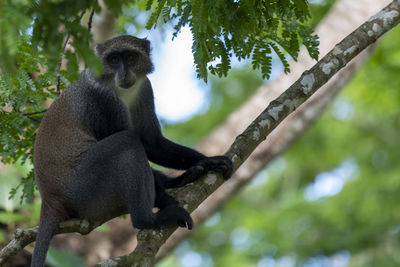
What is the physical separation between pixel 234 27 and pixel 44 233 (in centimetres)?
230

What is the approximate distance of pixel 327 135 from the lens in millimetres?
16359

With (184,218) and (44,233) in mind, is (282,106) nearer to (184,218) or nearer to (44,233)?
(184,218)

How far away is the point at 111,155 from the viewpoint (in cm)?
486

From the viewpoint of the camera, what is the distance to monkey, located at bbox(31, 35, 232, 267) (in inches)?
182

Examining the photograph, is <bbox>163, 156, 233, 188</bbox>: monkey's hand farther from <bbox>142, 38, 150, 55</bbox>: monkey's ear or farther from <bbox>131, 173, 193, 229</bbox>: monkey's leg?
<bbox>142, 38, 150, 55</bbox>: monkey's ear

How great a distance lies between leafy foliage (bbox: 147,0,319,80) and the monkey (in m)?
0.98

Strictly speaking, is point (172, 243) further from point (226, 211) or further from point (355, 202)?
point (226, 211)

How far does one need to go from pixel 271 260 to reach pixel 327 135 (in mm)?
4428

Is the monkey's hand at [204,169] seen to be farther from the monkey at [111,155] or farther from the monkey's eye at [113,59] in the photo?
the monkey's eye at [113,59]

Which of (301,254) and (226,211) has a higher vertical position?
(226,211)

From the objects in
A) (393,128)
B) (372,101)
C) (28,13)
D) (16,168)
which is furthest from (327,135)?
(28,13)

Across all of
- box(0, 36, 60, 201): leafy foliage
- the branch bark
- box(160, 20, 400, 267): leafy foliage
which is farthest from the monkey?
box(160, 20, 400, 267): leafy foliage

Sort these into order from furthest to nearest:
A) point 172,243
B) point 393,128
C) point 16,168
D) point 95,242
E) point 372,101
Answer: point 393,128
point 372,101
point 95,242
point 172,243
point 16,168

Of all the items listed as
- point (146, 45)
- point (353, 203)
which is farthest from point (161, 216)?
point (353, 203)
